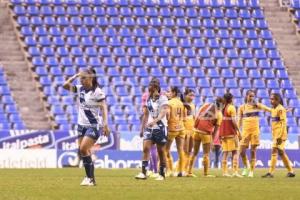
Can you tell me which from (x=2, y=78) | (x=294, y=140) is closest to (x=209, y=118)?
(x=294, y=140)

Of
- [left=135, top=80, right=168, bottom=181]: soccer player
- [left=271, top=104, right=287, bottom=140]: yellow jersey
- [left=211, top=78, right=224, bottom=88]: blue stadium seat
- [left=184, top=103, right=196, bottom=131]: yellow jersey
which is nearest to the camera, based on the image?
[left=135, top=80, right=168, bottom=181]: soccer player

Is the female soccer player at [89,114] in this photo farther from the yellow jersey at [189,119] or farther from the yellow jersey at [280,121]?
the yellow jersey at [280,121]

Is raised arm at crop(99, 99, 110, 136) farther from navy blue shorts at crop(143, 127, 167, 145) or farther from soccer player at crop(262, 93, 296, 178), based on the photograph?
soccer player at crop(262, 93, 296, 178)

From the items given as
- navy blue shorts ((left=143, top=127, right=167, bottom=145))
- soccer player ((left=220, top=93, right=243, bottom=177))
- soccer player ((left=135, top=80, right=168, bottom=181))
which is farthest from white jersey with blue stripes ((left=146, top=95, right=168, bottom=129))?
soccer player ((left=220, top=93, right=243, bottom=177))

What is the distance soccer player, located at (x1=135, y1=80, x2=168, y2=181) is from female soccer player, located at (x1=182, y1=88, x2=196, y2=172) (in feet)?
11.8

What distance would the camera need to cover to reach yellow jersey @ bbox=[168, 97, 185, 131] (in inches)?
966

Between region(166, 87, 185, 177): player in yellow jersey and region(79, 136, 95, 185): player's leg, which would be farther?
region(166, 87, 185, 177): player in yellow jersey

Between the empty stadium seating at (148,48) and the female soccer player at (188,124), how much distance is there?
46.4 feet

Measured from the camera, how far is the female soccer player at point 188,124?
2555cm

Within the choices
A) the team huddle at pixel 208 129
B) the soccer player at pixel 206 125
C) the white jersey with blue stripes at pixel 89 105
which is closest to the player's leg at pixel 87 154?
the white jersey with blue stripes at pixel 89 105

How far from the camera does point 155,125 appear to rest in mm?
21797

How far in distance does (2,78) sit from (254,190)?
25.5 meters

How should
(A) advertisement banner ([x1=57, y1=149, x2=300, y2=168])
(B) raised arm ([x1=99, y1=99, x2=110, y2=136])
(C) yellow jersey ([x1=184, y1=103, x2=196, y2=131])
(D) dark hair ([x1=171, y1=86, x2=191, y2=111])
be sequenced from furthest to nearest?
(A) advertisement banner ([x1=57, y1=149, x2=300, y2=168]) → (C) yellow jersey ([x1=184, y1=103, x2=196, y2=131]) → (D) dark hair ([x1=171, y1=86, x2=191, y2=111]) → (B) raised arm ([x1=99, y1=99, x2=110, y2=136])

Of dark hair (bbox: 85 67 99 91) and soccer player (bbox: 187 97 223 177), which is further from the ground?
dark hair (bbox: 85 67 99 91)
